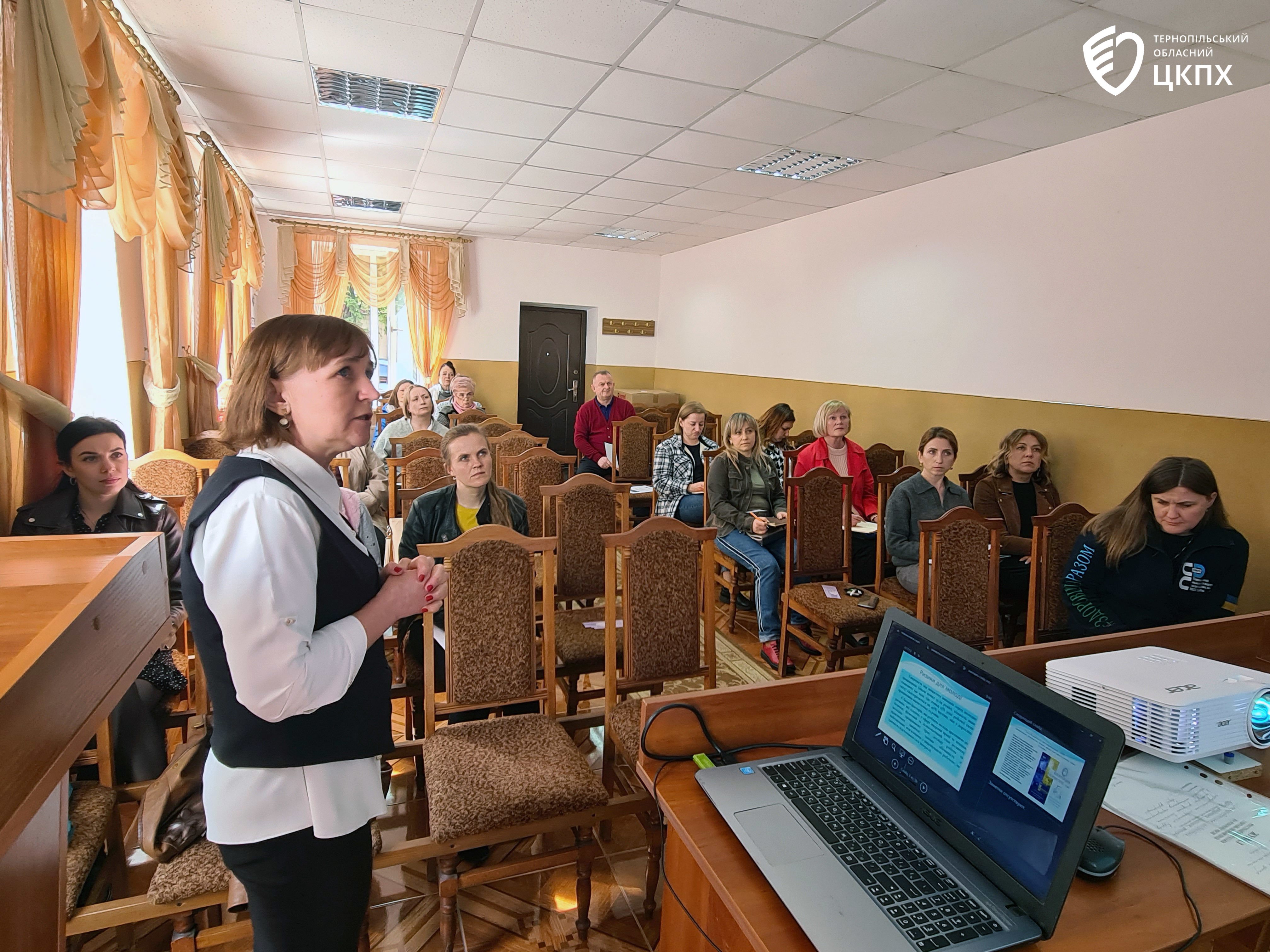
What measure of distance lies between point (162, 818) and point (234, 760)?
712 mm

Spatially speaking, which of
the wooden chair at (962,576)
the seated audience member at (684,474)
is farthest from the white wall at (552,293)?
the wooden chair at (962,576)

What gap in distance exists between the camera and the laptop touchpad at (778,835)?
0.95 metres

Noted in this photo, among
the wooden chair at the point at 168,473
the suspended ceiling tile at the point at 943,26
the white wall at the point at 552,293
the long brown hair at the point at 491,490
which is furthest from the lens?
the white wall at the point at 552,293

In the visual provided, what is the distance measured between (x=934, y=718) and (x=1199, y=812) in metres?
0.53

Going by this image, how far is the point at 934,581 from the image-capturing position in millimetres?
2646

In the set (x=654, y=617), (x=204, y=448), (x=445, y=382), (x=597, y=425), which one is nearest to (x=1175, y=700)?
(x=654, y=617)

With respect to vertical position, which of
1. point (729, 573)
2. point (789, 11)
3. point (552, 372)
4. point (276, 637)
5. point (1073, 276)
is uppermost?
point (789, 11)

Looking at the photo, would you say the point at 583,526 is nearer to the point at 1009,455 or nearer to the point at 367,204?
the point at 1009,455

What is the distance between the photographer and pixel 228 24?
9.59 feet

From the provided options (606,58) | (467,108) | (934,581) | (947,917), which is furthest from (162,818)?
(467,108)

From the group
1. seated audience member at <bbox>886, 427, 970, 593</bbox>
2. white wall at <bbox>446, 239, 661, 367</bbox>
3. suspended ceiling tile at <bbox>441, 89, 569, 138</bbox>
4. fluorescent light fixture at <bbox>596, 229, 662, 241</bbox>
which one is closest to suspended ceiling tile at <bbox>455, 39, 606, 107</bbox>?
suspended ceiling tile at <bbox>441, 89, 569, 138</bbox>

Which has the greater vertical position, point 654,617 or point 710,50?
point 710,50

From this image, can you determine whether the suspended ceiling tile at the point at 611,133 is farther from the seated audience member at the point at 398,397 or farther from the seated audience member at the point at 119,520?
the seated audience member at the point at 119,520

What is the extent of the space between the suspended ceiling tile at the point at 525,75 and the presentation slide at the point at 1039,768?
10.7 ft
